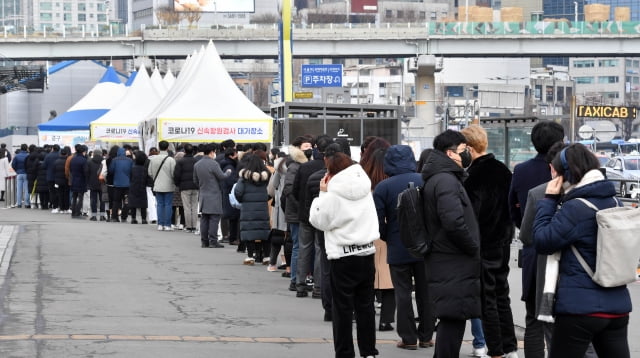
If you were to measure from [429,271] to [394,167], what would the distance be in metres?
2.39

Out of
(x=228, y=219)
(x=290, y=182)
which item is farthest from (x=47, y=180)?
(x=290, y=182)

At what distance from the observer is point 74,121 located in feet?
138

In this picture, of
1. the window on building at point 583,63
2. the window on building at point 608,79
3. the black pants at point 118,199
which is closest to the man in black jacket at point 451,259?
the black pants at point 118,199

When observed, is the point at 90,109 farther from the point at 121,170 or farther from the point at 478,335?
the point at 478,335

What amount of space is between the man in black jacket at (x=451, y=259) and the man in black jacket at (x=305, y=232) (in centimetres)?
402

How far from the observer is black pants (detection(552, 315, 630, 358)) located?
256 inches

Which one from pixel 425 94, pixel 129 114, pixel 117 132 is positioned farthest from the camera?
pixel 425 94

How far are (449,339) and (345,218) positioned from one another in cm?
161

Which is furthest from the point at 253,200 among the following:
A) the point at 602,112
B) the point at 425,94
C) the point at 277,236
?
the point at 425,94

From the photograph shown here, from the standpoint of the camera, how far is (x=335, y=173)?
9609 millimetres

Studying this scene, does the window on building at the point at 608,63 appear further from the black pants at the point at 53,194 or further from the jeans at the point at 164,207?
the jeans at the point at 164,207

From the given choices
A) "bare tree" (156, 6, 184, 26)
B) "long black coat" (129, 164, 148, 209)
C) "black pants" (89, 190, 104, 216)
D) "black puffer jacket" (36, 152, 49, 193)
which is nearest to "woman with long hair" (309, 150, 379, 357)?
"long black coat" (129, 164, 148, 209)

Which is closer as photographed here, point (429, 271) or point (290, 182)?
point (429, 271)

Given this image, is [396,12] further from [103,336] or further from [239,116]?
[103,336]
